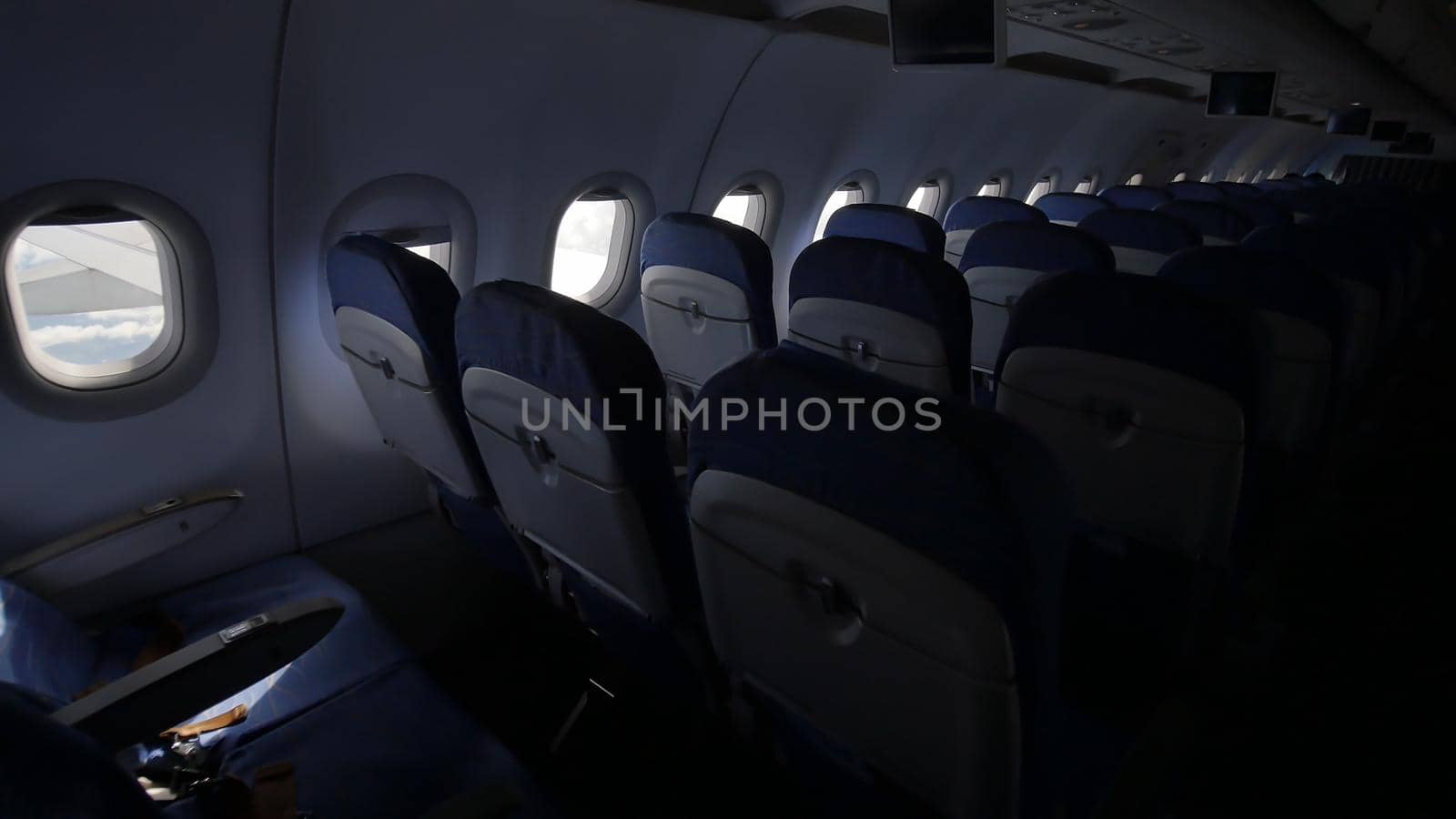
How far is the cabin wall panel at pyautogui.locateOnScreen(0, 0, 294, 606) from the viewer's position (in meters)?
2.17

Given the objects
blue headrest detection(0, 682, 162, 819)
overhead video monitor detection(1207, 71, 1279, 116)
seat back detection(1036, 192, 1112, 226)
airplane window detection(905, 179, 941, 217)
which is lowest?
blue headrest detection(0, 682, 162, 819)

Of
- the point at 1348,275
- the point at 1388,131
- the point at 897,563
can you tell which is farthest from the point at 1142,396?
the point at 1388,131

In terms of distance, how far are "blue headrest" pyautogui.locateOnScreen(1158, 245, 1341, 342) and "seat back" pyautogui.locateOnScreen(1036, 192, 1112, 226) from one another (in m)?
4.16

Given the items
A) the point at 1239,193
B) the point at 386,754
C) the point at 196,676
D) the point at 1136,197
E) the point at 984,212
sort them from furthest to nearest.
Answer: the point at 1239,193 → the point at 1136,197 → the point at 984,212 → the point at 386,754 → the point at 196,676

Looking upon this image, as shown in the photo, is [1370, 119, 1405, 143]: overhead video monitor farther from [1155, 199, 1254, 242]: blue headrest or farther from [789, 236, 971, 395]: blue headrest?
[789, 236, 971, 395]: blue headrest

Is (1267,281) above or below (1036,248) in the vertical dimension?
below

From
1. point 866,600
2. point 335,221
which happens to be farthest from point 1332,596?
point 335,221

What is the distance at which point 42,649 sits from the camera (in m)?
2.05

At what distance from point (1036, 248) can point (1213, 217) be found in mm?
2594

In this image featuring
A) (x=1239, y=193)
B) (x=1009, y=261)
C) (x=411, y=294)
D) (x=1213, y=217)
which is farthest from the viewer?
(x=1239, y=193)

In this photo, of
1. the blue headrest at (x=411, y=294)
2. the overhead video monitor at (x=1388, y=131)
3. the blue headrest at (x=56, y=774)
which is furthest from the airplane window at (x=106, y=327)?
the overhead video monitor at (x=1388, y=131)

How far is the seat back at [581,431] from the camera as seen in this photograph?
5.04 ft

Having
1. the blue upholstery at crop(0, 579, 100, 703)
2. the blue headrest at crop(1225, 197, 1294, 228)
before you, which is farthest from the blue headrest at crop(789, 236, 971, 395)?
the blue headrest at crop(1225, 197, 1294, 228)

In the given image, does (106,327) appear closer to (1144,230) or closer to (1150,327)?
(1150,327)
